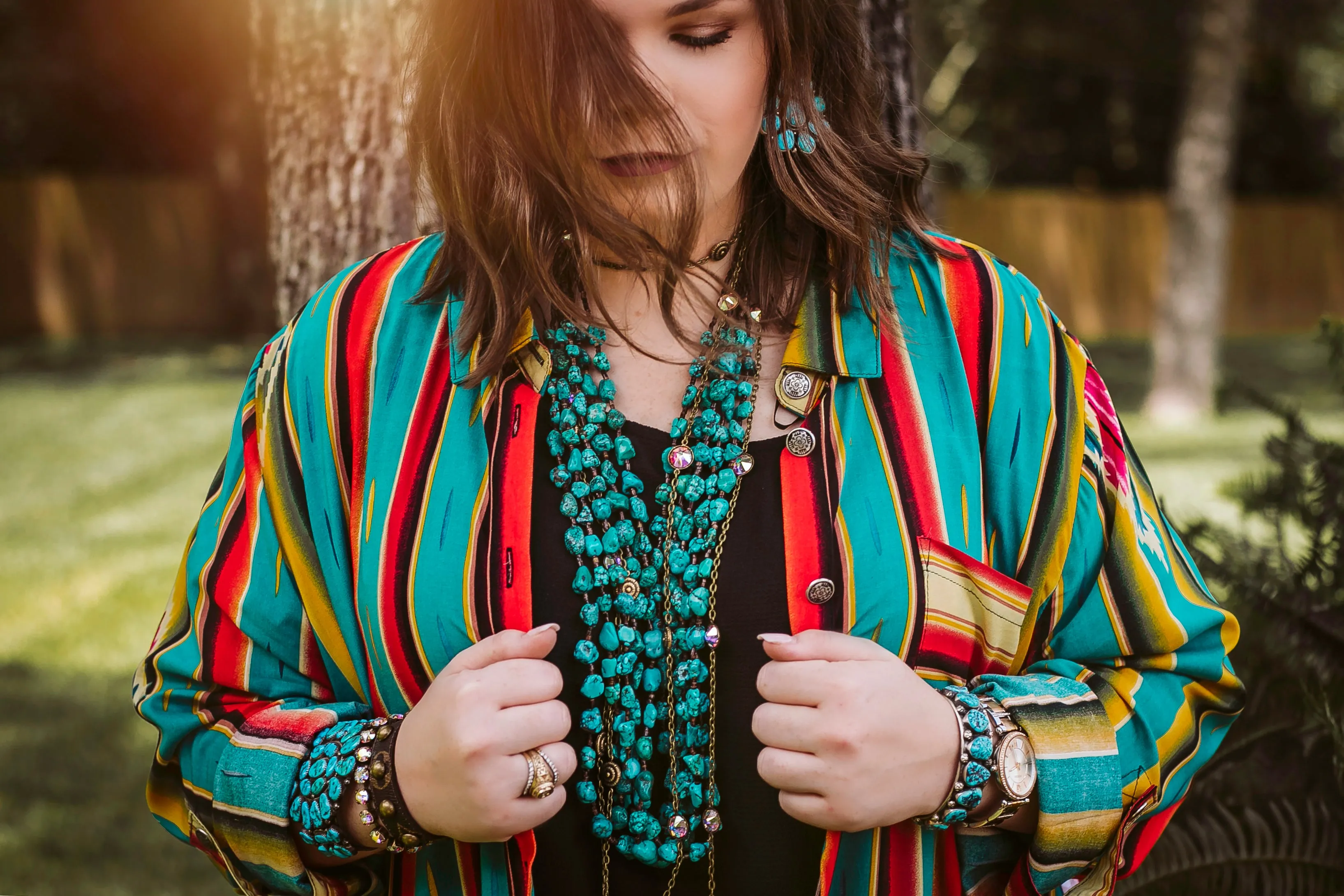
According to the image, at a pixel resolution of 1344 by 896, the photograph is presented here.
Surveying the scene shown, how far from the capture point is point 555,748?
51.1 inches

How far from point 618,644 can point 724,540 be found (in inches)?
7.2

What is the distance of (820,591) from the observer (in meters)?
1.37

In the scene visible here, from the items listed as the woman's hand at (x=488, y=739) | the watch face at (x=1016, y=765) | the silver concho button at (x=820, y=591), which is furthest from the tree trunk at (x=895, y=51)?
the woman's hand at (x=488, y=739)

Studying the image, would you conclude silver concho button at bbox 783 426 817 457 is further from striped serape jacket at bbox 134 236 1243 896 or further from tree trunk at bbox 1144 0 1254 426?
tree trunk at bbox 1144 0 1254 426

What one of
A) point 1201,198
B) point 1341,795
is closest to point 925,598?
point 1341,795

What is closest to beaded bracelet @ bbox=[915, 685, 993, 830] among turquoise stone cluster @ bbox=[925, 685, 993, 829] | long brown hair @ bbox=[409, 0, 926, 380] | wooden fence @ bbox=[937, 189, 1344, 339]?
turquoise stone cluster @ bbox=[925, 685, 993, 829]

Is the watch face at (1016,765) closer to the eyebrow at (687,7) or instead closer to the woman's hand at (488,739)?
the woman's hand at (488,739)

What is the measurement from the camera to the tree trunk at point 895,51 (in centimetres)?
237

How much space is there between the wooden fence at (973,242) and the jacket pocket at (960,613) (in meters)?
13.7

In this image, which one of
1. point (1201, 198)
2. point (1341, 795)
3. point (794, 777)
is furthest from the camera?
point (1201, 198)

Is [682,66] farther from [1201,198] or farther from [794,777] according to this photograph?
[1201,198]

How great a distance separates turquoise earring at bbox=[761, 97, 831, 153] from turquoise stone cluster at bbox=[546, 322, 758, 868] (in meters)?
0.40

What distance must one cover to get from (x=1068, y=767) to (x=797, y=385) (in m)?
0.57

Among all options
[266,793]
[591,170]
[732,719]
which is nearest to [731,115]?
[591,170]
